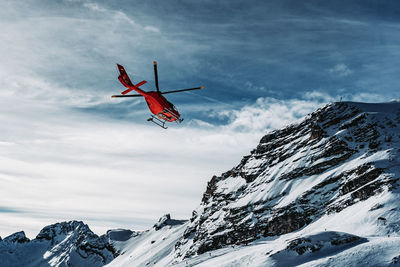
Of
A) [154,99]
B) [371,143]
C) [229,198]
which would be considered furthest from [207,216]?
[154,99]

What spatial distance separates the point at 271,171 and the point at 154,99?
Result: 109293mm

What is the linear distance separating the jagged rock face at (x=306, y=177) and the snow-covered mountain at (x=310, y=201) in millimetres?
364

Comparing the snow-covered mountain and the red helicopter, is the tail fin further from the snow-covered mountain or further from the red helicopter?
the snow-covered mountain

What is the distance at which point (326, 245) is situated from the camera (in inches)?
2126

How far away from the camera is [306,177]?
373ft

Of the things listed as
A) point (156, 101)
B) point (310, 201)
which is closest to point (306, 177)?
point (310, 201)

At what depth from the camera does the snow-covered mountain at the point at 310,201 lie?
179 feet

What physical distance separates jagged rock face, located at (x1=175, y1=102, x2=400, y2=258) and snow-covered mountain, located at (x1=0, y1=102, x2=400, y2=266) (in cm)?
A: 36

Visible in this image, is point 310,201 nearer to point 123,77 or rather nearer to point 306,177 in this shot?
point 306,177

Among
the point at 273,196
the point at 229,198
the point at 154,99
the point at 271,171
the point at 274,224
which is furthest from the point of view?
the point at 229,198

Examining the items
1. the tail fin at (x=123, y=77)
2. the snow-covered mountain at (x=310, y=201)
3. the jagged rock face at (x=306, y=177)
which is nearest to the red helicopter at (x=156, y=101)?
the tail fin at (x=123, y=77)

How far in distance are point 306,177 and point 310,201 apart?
15901 mm

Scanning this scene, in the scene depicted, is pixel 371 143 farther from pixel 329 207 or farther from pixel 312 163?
pixel 329 207

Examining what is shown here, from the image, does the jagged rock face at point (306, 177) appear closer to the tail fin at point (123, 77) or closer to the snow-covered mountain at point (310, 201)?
the snow-covered mountain at point (310, 201)
